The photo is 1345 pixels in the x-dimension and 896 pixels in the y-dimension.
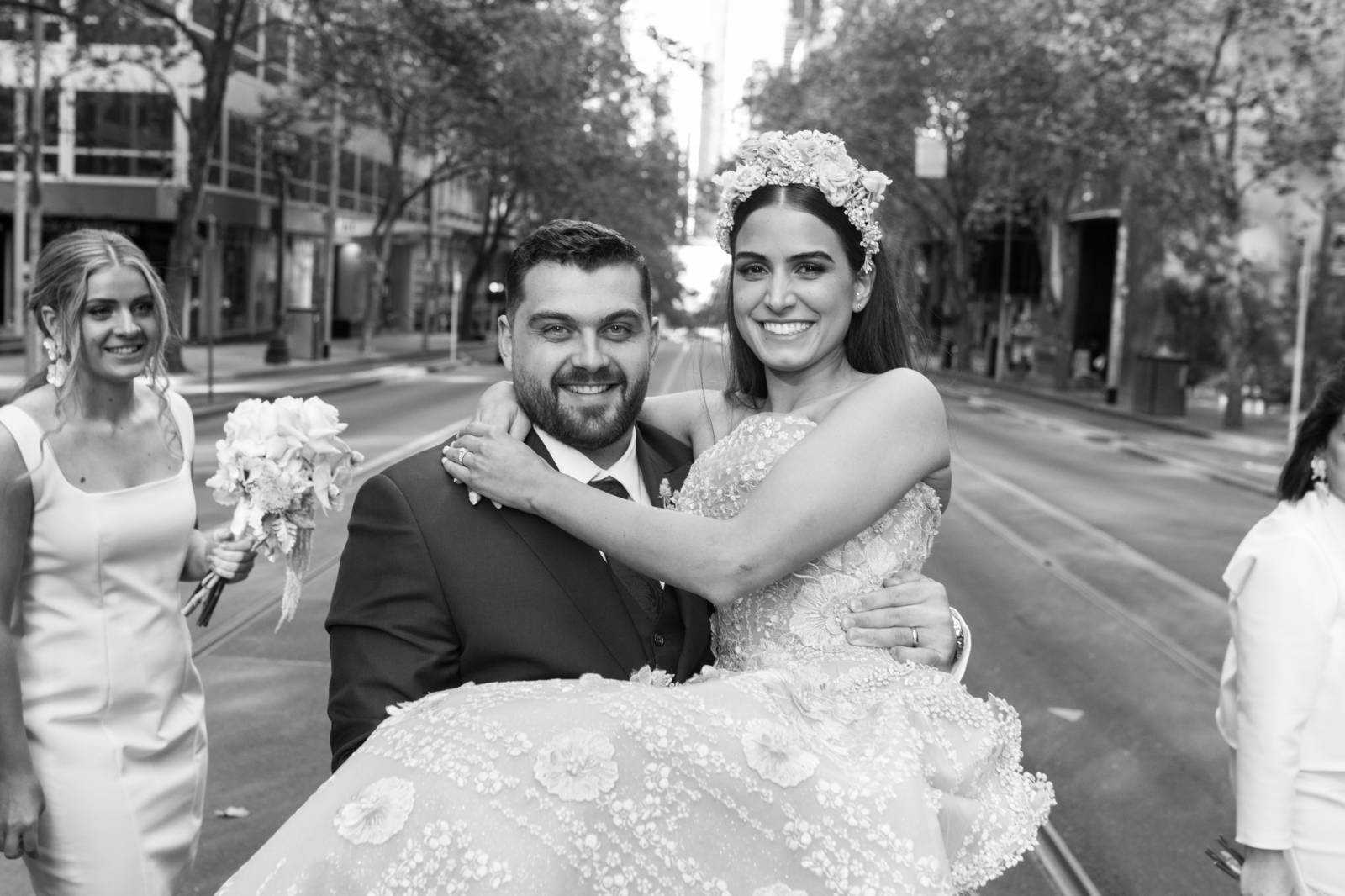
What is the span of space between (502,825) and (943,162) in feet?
133

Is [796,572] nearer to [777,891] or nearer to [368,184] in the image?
[777,891]

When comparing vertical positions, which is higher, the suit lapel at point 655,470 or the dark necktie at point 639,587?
the suit lapel at point 655,470

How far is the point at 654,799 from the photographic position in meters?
2.23

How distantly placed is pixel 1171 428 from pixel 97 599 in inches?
1092

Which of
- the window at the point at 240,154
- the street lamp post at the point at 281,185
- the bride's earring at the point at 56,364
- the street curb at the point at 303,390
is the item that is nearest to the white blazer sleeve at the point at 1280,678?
the bride's earring at the point at 56,364

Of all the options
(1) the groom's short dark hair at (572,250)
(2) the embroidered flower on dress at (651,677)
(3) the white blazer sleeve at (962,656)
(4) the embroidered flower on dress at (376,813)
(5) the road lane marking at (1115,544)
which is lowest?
(5) the road lane marking at (1115,544)

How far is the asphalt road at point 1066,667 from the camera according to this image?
5.59m

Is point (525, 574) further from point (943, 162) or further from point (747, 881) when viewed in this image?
point (943, 162)

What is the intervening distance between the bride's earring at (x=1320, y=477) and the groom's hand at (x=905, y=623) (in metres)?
0.92

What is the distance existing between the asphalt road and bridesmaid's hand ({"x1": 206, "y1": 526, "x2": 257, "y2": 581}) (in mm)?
1179

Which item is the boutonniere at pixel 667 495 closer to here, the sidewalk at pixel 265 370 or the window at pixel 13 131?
the sidewalk at pixel 265 370

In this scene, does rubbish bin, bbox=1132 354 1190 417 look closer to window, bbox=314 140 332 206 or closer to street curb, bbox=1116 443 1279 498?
street curb, bbox=1116 443 1279 498

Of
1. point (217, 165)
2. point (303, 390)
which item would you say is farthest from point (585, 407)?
point (217, 165)

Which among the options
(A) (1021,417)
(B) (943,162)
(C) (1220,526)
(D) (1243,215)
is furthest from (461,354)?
(C) (1220,526)
